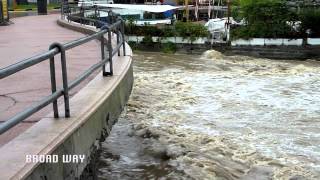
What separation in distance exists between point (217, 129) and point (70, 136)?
6.14m

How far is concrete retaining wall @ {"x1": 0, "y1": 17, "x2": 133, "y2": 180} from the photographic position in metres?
4.54

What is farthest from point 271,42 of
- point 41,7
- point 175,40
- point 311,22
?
point 41,7

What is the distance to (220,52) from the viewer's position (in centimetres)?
3053

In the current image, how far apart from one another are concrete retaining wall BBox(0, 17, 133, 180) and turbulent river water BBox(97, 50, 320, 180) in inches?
48.6

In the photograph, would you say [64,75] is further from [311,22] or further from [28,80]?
[311,22]

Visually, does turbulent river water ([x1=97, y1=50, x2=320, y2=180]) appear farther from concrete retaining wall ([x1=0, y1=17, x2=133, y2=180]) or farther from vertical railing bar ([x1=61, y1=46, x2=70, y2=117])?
vertical railing bar ([x1=61, y1=46, x2=70, y2=117])

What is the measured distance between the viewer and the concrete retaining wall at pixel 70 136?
4535mm

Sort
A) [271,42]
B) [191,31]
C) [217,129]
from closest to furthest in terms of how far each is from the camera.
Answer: [217,129]
[271,42]
[191,31]

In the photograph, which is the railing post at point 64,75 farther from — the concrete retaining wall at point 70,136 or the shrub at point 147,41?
the shrub at point 147,41

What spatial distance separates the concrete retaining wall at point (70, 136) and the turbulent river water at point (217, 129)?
1234mm

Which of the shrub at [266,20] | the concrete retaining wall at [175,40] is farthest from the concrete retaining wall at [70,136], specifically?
the concrete retaining wall at [175,40]

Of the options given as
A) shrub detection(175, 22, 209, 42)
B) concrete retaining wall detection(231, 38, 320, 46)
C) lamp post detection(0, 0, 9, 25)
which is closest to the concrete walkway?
lamp post detection(0, 0, 9, 25)

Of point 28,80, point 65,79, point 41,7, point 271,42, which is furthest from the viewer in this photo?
point 41,7

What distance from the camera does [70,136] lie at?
5422mm
